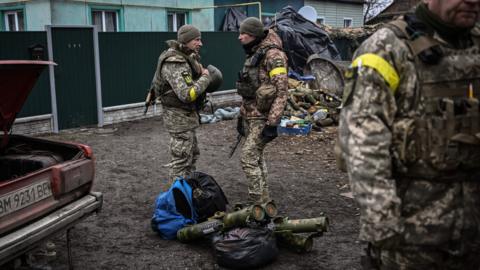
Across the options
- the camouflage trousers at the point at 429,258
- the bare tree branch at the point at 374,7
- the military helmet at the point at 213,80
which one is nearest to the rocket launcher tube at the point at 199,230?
the military helmet at the point at 213,80

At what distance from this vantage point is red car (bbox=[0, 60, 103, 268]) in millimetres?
3391

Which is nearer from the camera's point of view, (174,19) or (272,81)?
(272,81)

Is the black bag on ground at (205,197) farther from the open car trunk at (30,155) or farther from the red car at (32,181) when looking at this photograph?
the open car trunk at (30,155)

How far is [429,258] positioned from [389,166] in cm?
52

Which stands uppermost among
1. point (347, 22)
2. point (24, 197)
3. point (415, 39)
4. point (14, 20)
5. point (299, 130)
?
point (347, 22)

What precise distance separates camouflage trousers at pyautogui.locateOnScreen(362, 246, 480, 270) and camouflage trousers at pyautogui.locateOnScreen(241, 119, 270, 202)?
288cm

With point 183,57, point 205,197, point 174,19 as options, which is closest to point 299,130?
point 183,57

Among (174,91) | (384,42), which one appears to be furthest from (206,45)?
(384,42)

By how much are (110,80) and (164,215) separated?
7163 mm

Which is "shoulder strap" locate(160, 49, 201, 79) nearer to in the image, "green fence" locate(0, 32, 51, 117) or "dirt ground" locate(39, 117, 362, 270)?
"dirt ground" locate(39, 117, 362, 270)

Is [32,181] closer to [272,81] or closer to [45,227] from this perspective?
[45,227]

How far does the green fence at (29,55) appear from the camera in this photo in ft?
30.1

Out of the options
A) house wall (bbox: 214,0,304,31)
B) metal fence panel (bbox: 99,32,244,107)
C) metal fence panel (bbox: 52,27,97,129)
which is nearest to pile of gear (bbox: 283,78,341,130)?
metal fence panel (bbox: 99,32,244,107)

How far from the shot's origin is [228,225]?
4.27 m
